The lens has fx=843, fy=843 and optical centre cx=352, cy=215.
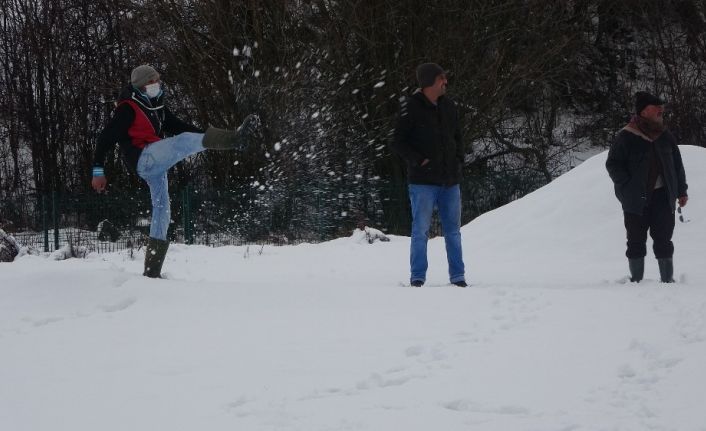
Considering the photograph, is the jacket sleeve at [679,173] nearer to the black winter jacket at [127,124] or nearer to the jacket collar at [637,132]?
the jacket collar at [637,132]

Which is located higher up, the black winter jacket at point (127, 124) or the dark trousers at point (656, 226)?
the black winter jacket at point (127, 124)

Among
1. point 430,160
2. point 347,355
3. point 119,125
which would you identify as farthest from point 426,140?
point 347,355

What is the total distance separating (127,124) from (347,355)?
3.10 metres

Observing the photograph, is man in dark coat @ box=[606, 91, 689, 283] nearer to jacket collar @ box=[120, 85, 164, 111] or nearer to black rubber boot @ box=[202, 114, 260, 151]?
black rubber boot @ box=[202, 114, 260, 151]

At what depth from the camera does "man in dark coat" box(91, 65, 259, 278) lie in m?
6.43

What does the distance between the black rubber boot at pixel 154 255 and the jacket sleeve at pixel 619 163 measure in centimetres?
380

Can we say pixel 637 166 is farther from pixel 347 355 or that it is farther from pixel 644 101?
pixel 347 355

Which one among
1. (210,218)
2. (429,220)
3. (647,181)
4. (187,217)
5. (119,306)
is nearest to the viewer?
(119,306)

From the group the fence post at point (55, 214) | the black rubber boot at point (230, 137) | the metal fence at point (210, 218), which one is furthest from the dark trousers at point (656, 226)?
the fence post at point (55, 214)

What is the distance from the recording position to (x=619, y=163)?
7.12m

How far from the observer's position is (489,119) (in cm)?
2030

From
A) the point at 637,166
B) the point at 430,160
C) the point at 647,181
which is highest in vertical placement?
the point at 430,160

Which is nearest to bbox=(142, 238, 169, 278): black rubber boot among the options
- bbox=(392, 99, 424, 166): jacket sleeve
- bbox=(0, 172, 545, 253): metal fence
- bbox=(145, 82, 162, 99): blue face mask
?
bbox=(145, 82, 162, 99): blue face mask

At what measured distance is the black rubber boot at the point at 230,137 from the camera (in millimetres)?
6321
